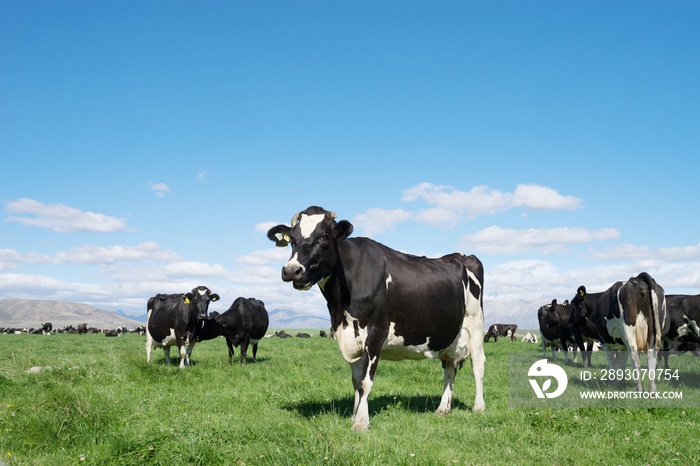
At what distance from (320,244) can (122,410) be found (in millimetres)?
4193

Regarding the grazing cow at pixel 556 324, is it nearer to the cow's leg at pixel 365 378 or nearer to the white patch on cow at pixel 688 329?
the white patch on cow at pixel 688 329

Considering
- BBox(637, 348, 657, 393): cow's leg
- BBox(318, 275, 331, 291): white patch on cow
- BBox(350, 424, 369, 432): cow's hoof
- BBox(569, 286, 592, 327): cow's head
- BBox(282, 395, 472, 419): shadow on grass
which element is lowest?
BBox(282, 395, 472, 419): shadow on grass

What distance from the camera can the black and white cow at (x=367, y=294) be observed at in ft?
23.6

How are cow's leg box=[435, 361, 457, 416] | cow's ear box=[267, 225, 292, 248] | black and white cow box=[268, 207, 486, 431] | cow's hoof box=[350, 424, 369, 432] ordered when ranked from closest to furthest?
cow's hoof box=[350, 424, 369, 432] < black and white cow box=[268, 207, 486, 431] < cow's ear box=[267, 225, 292, 248] < cow's leg box=[435, 361, 457, 416]

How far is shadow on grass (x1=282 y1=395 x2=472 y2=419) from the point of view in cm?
845

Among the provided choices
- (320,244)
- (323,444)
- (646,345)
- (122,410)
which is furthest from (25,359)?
(646,345)

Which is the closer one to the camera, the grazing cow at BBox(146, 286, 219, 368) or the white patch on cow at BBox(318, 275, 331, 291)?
the white patch on cow at BBox(318, 275, 331, 291)

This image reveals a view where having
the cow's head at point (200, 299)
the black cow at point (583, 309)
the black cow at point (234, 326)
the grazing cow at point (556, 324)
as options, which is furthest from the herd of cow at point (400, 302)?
the black cow at point (234, 326)

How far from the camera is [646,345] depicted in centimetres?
1114

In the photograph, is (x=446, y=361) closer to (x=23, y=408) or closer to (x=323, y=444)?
(x=323, y=444)

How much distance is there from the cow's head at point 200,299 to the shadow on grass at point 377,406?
29.7 feet

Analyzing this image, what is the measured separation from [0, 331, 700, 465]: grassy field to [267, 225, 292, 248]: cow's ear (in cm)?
267

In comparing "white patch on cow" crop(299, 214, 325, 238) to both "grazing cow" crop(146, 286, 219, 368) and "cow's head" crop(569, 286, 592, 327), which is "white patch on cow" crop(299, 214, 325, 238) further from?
"cow's head" crop(569, 286, 592, 327)

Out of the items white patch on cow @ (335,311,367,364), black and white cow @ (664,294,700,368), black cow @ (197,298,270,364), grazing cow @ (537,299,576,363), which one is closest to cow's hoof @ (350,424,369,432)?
white patch on cow @ (335,311,367,364)
